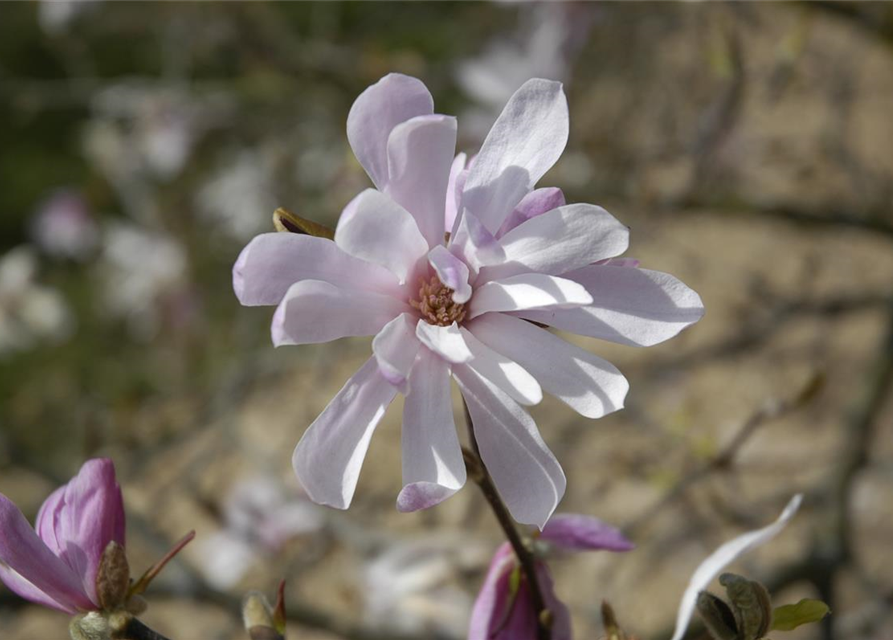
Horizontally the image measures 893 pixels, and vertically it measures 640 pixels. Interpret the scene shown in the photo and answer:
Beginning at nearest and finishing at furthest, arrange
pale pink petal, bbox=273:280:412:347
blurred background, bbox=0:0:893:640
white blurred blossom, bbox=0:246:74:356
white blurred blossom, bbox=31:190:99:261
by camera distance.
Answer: pale pink petal, bbox=273:280:412:347, blurred background, bbox=0:0:893:640, white blurred blossom, bbox=0:246:74:356, white blurred blossom, bbox=31:190:99:261

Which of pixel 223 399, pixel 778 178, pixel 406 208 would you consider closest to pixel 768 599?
pixel 406 208

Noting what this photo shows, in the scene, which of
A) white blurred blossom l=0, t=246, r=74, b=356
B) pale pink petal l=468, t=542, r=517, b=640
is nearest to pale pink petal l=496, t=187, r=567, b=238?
pale pink petal l=468, t=542, r=517, b=640

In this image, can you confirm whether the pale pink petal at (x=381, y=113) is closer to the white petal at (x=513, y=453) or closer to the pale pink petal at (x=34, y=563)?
the white petal at (x=513, y=453)

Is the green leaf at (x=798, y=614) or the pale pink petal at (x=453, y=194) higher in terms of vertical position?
the pale pink petal at (x=453, y=194)

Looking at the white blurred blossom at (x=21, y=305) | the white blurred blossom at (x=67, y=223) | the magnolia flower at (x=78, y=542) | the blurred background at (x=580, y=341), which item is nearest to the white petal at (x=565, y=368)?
the magnolia flower at (x=78, y=542)

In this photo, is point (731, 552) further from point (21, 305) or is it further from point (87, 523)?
point (21, 305)

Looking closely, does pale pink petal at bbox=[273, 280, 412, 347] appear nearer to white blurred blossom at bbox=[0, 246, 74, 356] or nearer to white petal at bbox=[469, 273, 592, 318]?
white petal at bbox=[469, 273, 592, 318]

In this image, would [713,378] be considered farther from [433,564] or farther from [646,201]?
[433,564]
